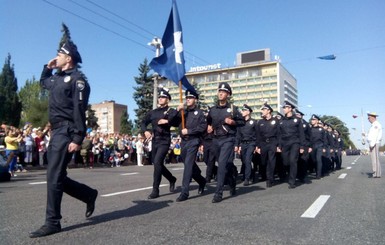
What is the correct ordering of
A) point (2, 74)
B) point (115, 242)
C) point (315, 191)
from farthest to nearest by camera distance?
1. point (2, 74)
2. point (315, 191)
3. point (115, 242)

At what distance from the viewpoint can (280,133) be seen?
1022 centimetres

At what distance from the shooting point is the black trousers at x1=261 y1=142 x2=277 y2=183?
374 inches

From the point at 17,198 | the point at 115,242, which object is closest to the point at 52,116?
the point at 115,242

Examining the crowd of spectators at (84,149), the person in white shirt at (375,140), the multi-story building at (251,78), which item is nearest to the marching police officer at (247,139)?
the crowd of spectators at (84,149)

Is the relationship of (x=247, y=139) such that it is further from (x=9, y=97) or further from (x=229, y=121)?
(x=9, y=97)

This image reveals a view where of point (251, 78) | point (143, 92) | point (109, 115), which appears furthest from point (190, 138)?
point (109, 115)

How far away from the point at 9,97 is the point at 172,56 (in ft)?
212

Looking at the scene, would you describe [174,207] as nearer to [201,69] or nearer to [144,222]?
[144,222]

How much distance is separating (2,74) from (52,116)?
7052 cm

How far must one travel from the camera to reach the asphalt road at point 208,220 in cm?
409

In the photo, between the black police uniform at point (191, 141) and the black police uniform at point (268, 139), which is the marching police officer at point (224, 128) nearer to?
the black police uniform at point (191, 141)

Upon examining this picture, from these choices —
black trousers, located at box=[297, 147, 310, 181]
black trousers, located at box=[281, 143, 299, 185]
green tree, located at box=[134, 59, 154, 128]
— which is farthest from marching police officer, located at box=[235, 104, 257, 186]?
green tree, located at box=[134, 59, 154, 128]

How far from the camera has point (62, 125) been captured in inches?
180

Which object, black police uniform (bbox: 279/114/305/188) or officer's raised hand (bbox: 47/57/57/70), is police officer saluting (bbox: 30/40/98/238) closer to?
officer's raised hand (bbox: 47/57/57/70)
